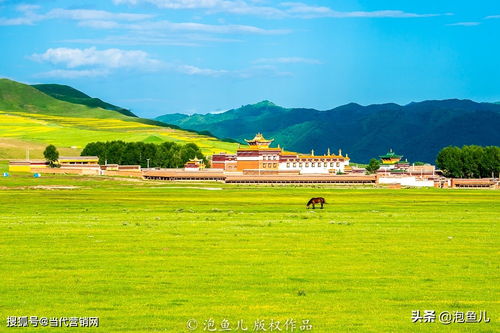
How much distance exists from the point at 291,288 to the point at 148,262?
668 centimetres

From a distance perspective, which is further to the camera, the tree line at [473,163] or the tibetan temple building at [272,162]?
the tree line at [473,163]

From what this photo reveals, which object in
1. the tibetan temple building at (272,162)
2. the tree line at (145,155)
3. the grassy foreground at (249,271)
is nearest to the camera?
the grassy foreground at (249,271)

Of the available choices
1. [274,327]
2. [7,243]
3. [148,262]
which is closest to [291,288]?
[274,327]

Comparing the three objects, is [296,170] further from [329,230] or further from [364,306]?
[364,306]

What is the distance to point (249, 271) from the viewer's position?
2745cm

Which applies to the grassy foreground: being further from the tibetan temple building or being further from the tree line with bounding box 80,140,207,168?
the tree line with bounding box 80,140,207,168

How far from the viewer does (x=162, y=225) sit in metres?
44.1

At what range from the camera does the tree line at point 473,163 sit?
15100 centimetres

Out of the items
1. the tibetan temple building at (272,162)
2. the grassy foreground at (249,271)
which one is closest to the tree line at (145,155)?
the tibetan temple building at (272,162)

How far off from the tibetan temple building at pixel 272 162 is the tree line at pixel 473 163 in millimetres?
18858

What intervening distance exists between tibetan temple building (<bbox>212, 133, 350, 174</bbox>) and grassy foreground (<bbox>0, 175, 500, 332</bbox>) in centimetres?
10095

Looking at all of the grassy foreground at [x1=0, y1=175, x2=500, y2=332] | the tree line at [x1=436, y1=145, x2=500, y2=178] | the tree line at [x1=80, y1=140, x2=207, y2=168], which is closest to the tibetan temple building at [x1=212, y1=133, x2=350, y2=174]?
the tree line at [x1=80, y1=140, x2=207, y2=168]

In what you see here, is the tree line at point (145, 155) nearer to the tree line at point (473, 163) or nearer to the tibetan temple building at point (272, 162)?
the tibetan temple building at point (272, 162)

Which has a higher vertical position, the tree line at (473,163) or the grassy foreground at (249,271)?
the tree line at (473,163)
